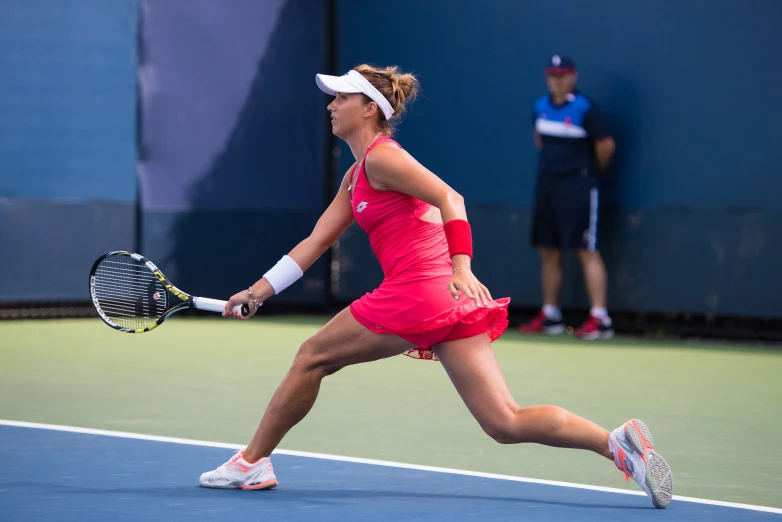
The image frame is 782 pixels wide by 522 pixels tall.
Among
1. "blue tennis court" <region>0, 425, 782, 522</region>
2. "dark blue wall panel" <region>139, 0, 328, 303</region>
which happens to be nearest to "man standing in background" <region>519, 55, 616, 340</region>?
"dark blue wall panel" <region>139, 0, 328, 303</region>

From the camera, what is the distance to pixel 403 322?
14.3ft

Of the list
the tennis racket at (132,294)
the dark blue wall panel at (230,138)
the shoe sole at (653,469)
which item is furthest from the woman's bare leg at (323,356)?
the dark blue wall panel at (230,138)

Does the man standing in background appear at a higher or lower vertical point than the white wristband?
lower

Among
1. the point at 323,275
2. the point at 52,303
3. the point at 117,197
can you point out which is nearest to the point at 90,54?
the point at 117,197

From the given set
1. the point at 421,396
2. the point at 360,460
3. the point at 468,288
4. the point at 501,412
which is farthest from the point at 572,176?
the point at 468,288

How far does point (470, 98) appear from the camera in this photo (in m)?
11.2

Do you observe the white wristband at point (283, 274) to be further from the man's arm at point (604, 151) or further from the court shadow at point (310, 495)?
the man's arm at point (604, 151)

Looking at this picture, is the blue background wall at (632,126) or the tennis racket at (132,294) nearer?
the tennis racket at (132,294)

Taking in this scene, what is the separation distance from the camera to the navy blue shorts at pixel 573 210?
10.1 metres

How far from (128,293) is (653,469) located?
209 centimetres

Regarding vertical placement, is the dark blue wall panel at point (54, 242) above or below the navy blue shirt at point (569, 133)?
below

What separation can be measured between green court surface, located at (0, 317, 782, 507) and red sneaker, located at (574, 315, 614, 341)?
0.50ft

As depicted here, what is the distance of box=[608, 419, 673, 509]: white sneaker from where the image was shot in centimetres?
432

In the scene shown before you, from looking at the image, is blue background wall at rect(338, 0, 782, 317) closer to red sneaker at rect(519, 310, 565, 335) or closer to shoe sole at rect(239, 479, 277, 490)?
red sneaker at rect(519, 310, 565, 335)
